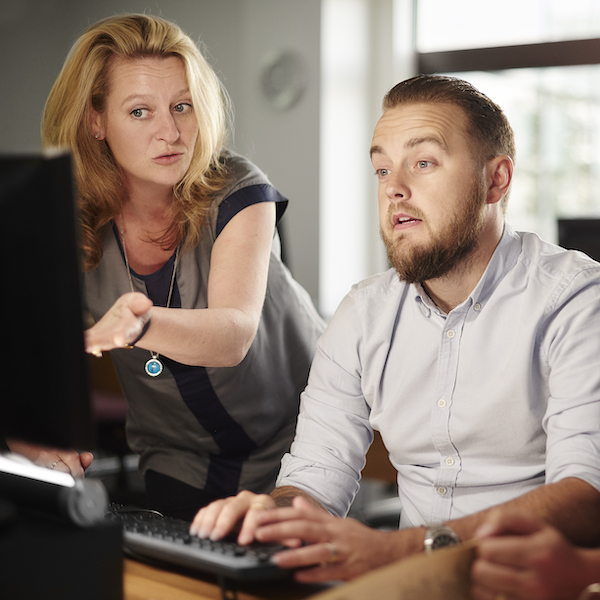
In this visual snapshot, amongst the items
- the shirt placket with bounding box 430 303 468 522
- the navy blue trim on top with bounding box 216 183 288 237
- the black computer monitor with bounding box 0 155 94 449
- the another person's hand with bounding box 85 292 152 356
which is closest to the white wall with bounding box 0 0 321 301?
the navy blue trim on top with bounding box 216 183 288 237

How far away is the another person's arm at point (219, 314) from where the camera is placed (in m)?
1.05

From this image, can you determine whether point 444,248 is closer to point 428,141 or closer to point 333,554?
point 428,141

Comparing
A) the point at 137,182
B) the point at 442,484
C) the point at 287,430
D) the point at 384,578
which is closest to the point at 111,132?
the point at 137,182

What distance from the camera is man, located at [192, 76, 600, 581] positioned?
47.4 inches

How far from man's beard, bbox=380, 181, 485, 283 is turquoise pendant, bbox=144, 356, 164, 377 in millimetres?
529

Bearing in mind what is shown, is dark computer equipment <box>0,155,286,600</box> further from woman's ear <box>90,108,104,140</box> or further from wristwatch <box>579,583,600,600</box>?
woman's ear <box>90,108,104,140</box>

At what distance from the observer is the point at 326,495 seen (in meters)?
1.27

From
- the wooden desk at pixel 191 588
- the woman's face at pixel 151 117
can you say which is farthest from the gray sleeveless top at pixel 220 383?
the wooden desk at pixel 191 588

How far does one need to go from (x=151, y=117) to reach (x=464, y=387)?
2.67ft

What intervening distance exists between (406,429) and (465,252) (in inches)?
13.5

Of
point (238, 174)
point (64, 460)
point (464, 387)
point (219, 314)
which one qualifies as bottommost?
point (64, 460)

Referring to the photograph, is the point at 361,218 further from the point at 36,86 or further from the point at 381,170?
the point at 381,170

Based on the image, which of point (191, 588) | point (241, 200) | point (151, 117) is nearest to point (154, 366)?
point (241, 200)

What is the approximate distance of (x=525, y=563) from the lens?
741 mm
